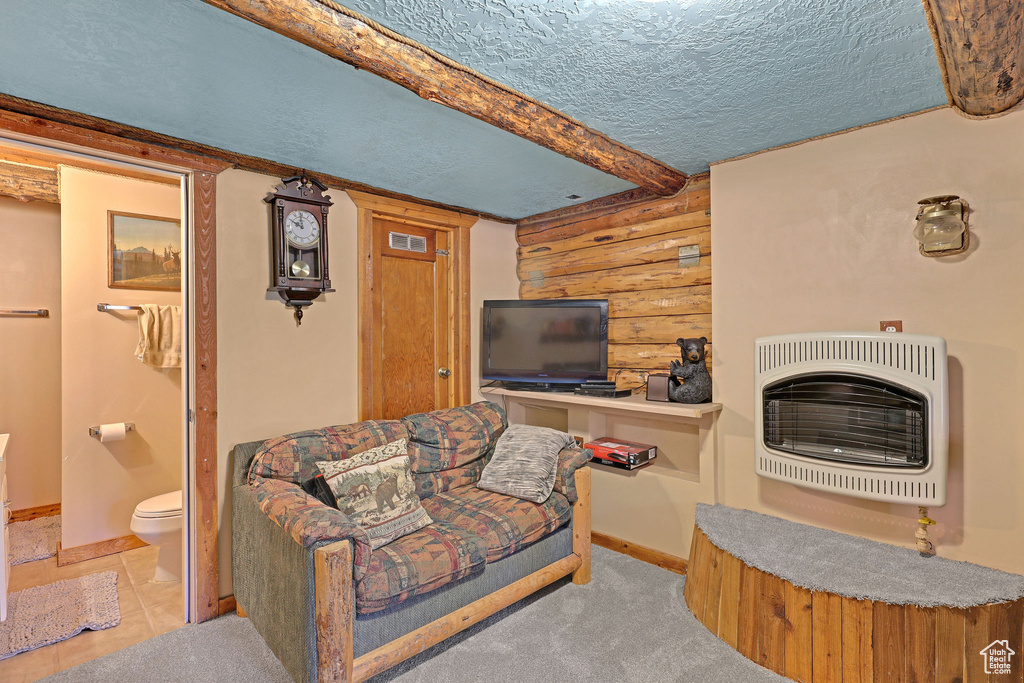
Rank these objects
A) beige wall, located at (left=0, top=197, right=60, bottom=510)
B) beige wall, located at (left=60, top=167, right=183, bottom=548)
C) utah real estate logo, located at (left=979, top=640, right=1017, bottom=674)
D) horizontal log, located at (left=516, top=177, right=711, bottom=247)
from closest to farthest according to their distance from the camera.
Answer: utah real estate logo, located at (left=979, top=640, right=1017, bottom=674), horizontal log, located at (left=516, top=177, right=711, bottom=247), beige wall, located at (left=60, top=167, right=183, bottom=548), beige wall, located at (left=0, top=197, right=60, bottom=510)

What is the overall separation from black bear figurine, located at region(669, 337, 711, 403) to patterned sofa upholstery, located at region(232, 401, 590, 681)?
64 cm

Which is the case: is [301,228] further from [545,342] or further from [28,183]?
[28,183]

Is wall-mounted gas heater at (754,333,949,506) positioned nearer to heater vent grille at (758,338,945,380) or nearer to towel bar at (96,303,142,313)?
heater vent grille at (758,338,945,380)

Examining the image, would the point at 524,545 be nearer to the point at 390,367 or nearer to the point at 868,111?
the point at 390,367

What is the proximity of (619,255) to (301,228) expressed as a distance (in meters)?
2.02

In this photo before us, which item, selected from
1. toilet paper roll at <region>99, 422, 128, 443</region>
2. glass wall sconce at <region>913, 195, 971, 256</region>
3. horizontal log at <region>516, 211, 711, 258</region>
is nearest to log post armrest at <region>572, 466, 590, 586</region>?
horizontal log at <region>516, 211, 711, 258</region>

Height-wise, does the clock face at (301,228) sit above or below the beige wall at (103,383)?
above

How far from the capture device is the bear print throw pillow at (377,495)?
224 cm

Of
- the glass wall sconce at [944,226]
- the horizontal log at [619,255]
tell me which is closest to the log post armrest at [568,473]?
the horizontal log at [619,255]

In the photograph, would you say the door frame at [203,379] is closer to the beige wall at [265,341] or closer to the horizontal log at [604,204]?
the beige wall at [265,341]

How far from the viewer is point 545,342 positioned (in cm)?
352

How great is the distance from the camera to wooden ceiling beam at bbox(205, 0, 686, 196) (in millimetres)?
1386

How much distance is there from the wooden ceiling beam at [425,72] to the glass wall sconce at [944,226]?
51.3 inches

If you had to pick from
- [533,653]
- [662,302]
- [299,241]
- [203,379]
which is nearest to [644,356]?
[662,302]
